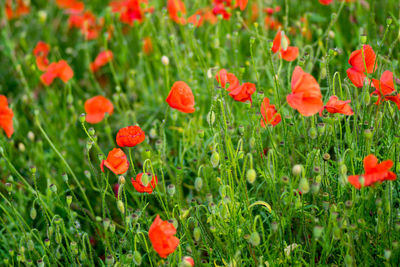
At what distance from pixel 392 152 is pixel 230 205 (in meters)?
0.55

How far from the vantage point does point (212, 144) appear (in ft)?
6.50

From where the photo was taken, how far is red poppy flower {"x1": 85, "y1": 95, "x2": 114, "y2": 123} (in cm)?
221

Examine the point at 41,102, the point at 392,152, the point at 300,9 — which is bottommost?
the point at 41,102

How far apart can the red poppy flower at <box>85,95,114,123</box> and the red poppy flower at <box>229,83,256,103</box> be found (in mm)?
819

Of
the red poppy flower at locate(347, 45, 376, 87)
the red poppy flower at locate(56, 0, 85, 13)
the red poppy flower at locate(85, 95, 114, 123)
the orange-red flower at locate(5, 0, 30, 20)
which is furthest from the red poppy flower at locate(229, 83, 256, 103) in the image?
the orange-red flower at locate(5, 0, 30, 20)

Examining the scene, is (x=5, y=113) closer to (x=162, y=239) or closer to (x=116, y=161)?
(x=116, y=161)

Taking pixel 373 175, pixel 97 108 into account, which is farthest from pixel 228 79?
pixel 97 108

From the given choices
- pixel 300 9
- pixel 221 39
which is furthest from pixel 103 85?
pixel 300 9

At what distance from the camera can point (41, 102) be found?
10.0 feet

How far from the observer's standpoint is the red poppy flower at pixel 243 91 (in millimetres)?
1583

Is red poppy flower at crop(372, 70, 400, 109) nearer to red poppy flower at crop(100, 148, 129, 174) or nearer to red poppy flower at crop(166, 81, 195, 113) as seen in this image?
red poppy flower at crop(166, 81, 195, 113)

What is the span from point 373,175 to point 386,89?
39 centimetres

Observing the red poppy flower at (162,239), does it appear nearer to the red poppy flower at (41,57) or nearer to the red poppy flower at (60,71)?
the red poppy flower at (60,71)

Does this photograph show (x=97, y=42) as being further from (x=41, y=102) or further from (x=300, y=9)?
(x=300, y=9)
